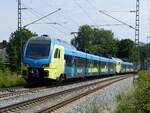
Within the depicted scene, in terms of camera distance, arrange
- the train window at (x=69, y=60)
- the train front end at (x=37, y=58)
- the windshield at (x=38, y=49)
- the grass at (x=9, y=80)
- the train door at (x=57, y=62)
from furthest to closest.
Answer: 1. the train window at (x=69, y=60)
2. the grass at (x=9, y=80)
3. the train door at (x=57, y=62)
4. the windshield at (x=38, y=49)
5. the train front end at (x=37, y=58)

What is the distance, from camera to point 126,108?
46.3 feet

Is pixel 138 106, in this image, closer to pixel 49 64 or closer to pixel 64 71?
pixel 49 64

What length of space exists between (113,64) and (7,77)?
37.6 meters

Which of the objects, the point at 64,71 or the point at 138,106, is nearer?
the point at 138,106

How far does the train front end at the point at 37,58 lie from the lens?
30.3 m

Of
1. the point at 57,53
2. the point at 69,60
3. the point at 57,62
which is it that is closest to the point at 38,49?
the point at 57,53

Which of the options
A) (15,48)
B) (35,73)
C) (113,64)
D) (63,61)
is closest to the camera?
(35,73)

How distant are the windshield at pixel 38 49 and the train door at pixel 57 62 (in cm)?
62

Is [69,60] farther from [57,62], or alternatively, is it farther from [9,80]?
[9,80]

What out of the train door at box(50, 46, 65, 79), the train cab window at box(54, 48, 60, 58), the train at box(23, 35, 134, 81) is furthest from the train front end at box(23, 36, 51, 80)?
the train cab window at box(54, 48, 60, 58)

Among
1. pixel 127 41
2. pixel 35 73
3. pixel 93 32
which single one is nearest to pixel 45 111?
pixel 35 73

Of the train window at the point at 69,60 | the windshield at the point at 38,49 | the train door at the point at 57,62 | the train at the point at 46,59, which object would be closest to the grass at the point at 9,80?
the train at the point at 46,59

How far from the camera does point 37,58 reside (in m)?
30.5

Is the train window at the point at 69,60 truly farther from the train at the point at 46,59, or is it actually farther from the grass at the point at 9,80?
the grass at the point at 9,80
